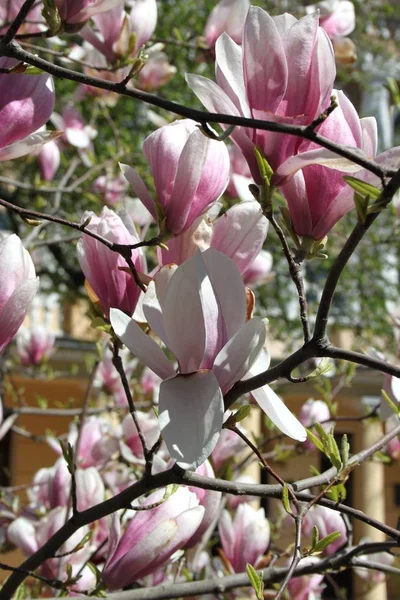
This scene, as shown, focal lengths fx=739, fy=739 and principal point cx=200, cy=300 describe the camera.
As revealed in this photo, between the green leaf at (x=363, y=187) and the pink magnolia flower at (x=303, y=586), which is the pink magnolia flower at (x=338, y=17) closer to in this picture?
the pink magnolia flower at (x=303, y=586)

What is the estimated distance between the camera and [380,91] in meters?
6.75

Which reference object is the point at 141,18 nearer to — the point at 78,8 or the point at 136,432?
the point at 78,8

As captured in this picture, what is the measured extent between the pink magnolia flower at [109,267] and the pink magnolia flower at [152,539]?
0.71 ft

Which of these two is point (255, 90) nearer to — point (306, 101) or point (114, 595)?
point (306, 101)

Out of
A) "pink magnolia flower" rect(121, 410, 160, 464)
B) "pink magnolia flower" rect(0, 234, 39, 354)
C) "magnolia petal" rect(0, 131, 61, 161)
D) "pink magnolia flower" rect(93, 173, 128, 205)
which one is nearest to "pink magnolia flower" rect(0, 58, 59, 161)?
"magnolia petal" rect(0, 131, 61, 161)

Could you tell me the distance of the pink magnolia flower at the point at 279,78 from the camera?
519mm

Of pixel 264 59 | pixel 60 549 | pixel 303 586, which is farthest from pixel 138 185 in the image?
pixel 303 586

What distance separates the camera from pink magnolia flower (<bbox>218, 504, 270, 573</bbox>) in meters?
1.09

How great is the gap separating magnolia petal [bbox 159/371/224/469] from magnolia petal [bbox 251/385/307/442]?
0.05 metres

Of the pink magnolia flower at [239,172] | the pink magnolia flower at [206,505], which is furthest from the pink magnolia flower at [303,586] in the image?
the pink magnolia flower at [239,172]

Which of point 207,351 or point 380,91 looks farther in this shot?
point 380,91

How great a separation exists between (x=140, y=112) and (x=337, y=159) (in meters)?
4.47

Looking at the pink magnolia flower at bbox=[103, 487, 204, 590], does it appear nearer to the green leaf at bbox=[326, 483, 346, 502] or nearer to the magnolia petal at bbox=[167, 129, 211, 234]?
the green leaf at bbox=[326, 483, 346, 502]

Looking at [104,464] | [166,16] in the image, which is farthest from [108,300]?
[166,16]
